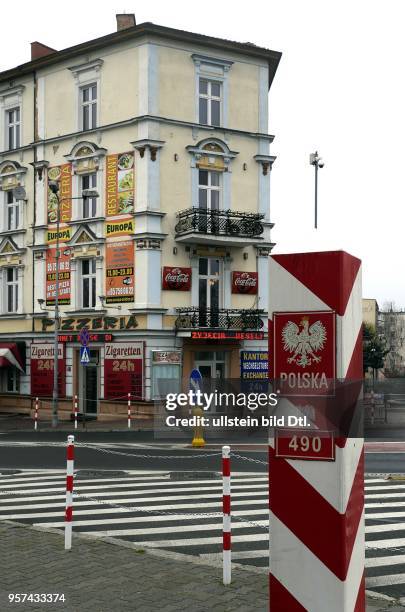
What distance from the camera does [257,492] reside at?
36.9 feet

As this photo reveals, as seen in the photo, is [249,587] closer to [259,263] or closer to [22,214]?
[259,263]

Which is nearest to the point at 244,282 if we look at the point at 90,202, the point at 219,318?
the point at 219,318

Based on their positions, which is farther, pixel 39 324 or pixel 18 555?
pixel 39 324

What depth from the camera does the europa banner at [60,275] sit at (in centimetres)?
3073

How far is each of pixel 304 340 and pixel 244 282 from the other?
2651cm

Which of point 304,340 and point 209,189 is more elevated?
point 209,189

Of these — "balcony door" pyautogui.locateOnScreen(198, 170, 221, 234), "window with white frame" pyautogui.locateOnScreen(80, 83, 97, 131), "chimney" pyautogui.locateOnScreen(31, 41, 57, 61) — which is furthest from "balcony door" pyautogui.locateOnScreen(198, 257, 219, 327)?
"chimney" pyautogui.locateOnScreen(31, 41, 57, 61)

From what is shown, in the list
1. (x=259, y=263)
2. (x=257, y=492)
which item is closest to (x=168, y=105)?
(x=259, y=263)

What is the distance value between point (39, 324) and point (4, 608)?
26.9 metres

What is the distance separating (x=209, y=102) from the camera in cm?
2994

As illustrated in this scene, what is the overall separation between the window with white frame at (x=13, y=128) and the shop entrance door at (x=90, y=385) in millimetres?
10556

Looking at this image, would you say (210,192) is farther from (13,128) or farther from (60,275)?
(13,128)

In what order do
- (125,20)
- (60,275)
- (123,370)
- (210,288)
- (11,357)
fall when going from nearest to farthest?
(123,370) < (210,288) < (60,275) < (11,357) < (125,20)

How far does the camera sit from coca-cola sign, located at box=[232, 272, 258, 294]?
30.1 metres
